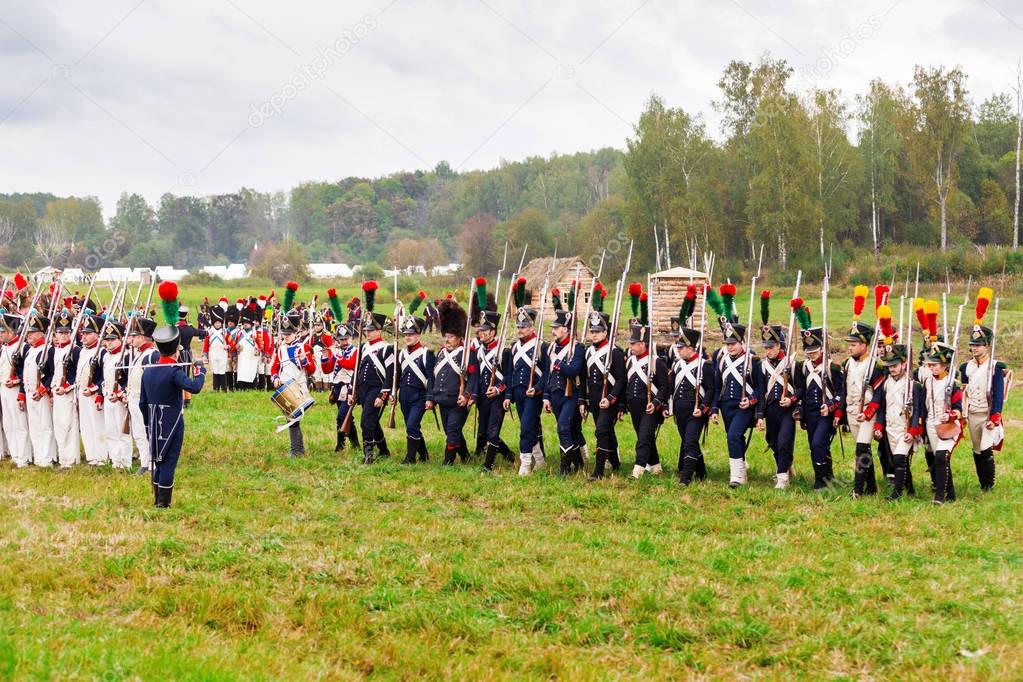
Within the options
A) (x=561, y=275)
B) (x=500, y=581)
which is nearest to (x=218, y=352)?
(x=500, y=581)

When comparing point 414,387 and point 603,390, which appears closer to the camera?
point 603,390

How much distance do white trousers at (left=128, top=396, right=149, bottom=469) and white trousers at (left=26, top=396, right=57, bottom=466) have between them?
1.23 meters

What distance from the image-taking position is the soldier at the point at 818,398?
12688 mm

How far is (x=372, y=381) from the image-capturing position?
48.2 ft

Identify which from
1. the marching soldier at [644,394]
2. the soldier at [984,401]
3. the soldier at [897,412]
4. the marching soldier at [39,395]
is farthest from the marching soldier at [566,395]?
the marching soldier at [39,395]

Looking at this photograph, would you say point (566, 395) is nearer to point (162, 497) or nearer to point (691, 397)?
point (691, 397)

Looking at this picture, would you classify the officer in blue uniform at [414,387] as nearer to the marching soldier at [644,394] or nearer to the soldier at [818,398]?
the marching soldier at [644,394]

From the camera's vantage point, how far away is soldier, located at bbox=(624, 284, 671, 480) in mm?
13398

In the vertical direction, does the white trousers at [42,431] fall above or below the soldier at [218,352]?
below

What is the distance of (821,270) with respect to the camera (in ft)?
173

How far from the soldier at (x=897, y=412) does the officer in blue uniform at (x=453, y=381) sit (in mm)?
4886

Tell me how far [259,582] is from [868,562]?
16.2 feet

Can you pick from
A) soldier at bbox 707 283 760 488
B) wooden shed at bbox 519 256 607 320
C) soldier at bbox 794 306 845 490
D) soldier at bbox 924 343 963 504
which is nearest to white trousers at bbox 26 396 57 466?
soldier at bbox 707 283 760 488

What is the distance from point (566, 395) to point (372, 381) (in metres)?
2.70
